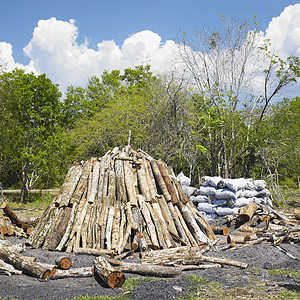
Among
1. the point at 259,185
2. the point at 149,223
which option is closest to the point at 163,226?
the point at 149,223

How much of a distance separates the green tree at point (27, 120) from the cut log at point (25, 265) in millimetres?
11591

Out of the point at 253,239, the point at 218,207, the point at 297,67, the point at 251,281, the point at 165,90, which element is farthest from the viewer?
the point at 165,90

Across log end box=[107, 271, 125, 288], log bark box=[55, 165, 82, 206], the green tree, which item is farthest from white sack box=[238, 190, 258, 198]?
the green tree

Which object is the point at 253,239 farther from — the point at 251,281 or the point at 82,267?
the point at 82,267

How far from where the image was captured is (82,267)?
555cm

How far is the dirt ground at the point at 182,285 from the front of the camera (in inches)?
175

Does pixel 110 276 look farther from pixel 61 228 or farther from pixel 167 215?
pixel 167 215

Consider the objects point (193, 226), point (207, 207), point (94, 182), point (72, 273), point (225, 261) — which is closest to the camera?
point (72, 273)

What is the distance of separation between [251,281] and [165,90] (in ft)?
44.1

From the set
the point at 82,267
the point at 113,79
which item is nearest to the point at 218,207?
the point at 82,267

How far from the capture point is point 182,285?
486cm

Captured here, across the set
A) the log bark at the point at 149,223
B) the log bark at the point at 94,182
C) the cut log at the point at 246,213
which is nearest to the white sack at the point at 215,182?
the cut log at the point at 246,213

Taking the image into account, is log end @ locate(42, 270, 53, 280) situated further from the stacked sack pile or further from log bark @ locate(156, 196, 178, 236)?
the stacked sack pile

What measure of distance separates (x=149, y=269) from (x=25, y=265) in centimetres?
211
